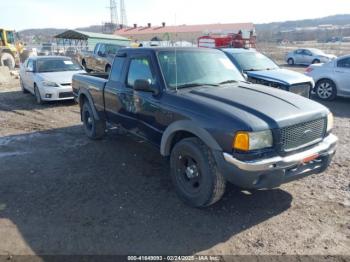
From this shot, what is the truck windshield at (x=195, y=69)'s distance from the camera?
14.6 ft

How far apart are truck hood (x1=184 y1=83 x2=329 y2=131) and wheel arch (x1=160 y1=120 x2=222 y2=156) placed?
307 mm

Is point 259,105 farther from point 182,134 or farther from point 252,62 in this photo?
point 252,62

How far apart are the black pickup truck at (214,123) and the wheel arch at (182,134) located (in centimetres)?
1

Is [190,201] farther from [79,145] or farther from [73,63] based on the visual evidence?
[73,63]

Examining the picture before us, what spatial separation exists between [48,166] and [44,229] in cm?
204

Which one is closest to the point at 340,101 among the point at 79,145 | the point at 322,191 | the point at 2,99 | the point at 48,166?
the point at 322,191

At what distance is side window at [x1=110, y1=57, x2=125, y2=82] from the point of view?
5408 millimetres

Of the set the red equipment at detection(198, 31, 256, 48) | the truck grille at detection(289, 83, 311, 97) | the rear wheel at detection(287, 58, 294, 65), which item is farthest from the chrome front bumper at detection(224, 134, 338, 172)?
the rear wheel at detection(287, 58, 294, 65)

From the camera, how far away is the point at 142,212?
3975 mm

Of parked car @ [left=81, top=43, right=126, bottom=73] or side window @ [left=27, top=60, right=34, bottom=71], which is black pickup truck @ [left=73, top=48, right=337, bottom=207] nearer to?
side window @ [left=27, top=60, right=34, bottom=71]

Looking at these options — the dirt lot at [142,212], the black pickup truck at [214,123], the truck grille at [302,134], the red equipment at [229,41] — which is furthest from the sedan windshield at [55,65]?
the red equipment at [229,41]

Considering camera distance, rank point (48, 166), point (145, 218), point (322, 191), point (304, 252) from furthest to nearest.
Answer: point (48, 166)
point (322, 191)
point (145, 218)
point (304, 252)

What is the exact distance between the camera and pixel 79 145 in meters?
6.59

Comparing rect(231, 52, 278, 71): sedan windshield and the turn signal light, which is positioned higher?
rect(231, 52, 278, 71): sedan windshield
